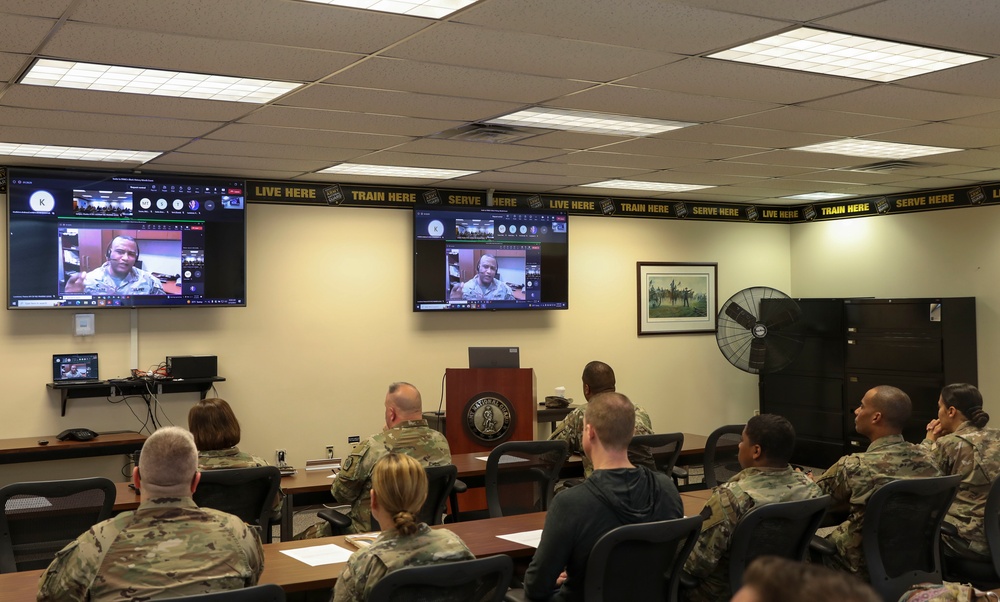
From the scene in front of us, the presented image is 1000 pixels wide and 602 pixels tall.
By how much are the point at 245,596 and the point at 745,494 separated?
6.81 ft

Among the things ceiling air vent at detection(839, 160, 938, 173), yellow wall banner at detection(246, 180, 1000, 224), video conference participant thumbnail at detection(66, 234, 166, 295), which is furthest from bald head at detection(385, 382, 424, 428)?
ceiling air vent at detection(839, 160, 938, 173)

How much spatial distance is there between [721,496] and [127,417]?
509 cm

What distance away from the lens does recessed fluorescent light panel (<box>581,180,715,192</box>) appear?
27.1 ft

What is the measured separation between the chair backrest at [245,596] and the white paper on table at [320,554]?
922 millimetres

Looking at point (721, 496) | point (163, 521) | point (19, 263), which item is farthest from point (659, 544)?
point (19, 263)

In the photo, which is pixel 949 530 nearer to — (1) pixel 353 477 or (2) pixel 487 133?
(1) pixel 353 477

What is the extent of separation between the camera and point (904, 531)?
4.09m

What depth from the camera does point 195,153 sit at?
20.8 feet

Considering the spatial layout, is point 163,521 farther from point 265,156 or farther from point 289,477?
point 265,156

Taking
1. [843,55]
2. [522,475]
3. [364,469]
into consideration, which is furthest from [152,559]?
[843,55]

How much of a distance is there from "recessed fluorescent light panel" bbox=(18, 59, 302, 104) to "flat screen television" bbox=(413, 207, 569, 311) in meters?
3.58

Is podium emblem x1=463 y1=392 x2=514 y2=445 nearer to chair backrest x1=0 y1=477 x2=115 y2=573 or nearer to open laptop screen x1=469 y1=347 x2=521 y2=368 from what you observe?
→ open laptop screen x1=469 y1=347 x2=521 y2=368

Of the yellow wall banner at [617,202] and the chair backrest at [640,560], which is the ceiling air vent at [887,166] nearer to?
the yellow wall banner at [617,202]

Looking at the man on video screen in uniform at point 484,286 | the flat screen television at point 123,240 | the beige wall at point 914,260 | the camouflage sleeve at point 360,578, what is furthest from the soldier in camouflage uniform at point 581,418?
the beige wall at point 914,260
